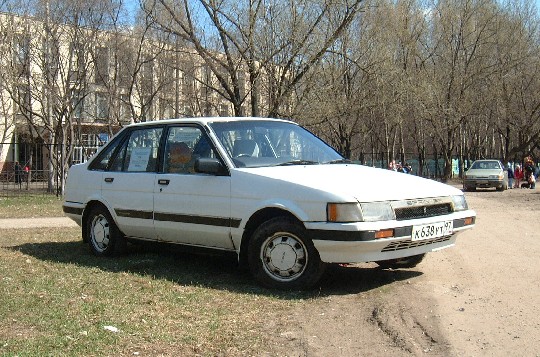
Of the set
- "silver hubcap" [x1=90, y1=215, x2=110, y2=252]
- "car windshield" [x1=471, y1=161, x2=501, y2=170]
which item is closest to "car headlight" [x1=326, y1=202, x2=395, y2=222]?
"silver hubcap" [x1=90, y1=215, x2=110, y2=252]

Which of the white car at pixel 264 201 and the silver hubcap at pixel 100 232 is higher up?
the white car at pixel 264 201

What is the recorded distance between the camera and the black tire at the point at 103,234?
7.58 metres

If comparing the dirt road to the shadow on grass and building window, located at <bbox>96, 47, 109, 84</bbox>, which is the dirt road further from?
building window, located at <bbox>96, 47, 109, 84</bbox>

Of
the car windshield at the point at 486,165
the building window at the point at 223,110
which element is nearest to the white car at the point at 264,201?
the building window at the point at 223,110

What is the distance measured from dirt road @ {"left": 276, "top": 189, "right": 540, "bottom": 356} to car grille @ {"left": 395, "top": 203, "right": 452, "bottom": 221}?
0.72m

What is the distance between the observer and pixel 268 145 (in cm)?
661

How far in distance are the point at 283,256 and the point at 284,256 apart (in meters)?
0.01

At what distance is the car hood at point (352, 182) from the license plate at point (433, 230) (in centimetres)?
28

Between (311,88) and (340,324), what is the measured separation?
13.8m

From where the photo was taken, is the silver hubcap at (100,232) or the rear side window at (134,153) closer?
the rear side window at (134,153)

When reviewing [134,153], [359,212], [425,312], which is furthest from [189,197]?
[425,312]

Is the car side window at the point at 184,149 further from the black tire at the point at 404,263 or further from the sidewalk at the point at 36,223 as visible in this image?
the sidewalk at the point at 36,223

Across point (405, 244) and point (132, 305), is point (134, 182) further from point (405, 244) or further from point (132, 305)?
point (405, 244)

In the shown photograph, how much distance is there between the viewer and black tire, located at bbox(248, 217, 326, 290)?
568 cm
